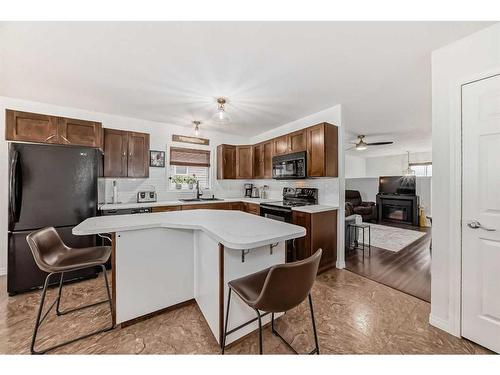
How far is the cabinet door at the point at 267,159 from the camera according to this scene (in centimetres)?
423

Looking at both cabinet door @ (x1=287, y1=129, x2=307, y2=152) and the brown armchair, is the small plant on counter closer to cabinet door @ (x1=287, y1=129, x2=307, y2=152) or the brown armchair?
cabinet door @ (x1=287, y1=129, x2=307, y2=152)

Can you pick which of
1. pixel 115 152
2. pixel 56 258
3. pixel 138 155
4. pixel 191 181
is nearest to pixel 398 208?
pixel 191 181

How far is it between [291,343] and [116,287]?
1.57 meters

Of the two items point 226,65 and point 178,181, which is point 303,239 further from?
point 178,181

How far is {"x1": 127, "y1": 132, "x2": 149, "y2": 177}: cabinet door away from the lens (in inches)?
141

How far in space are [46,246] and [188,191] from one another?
9.17 feet

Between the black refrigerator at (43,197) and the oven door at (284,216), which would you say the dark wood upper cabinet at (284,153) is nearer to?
the oven door at (284,216)

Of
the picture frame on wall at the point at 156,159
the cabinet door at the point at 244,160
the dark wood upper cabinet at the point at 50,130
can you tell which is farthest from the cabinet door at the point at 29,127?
the cabinet door at the point at 244,160

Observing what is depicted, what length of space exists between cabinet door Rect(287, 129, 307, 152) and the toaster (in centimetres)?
282

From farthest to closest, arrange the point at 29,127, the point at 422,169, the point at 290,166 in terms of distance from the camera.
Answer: the point at 422,169, the point at 290,166, the point at 29,127

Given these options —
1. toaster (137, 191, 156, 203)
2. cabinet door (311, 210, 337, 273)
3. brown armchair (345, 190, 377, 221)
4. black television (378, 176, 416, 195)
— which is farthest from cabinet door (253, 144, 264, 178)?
black television (378, 176, 416, 195)

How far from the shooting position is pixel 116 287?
1.75 meters

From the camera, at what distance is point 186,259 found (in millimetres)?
2072

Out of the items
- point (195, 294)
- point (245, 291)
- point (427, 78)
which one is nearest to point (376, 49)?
point (427, 78)
